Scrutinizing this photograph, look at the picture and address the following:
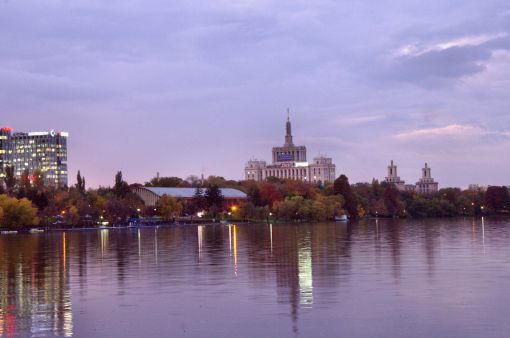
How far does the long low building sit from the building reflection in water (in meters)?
135

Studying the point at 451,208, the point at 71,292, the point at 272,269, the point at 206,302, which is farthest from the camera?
the point at 451,208

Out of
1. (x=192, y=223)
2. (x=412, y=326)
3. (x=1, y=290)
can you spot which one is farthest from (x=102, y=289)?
(x=192, y=223)

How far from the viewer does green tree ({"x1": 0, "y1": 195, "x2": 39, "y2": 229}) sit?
396ft

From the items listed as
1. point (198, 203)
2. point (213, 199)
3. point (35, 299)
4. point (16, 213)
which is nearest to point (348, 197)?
point (213, 199)

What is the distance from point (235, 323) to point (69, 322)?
200 inches

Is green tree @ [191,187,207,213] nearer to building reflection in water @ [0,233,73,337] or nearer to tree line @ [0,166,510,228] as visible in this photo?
tree line @ [0,166,510,228]

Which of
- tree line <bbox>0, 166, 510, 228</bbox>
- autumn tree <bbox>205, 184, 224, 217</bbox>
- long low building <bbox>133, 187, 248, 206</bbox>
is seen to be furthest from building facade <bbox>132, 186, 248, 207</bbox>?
autumn tree <bbox>205, 184, 224, 217</bbox>

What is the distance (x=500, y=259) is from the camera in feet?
134

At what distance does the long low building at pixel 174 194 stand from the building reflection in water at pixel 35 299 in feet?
444

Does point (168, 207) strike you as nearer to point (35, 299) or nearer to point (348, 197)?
point (348, 197)

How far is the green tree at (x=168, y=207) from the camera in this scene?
16300 centimetres

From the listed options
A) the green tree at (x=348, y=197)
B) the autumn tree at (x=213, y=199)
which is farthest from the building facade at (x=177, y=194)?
the green tree at (x=348, y=197)

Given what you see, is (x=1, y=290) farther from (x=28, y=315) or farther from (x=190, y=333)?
(x=190, y=333)

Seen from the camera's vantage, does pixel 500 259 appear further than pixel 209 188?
No
